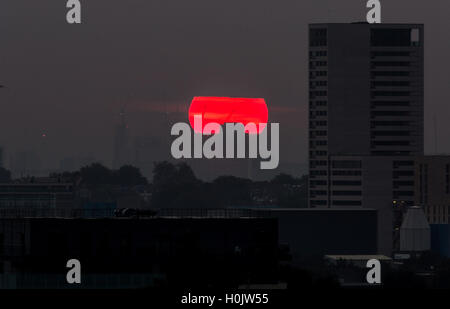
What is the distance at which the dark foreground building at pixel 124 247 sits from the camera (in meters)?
171

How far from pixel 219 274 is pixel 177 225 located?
154 feet

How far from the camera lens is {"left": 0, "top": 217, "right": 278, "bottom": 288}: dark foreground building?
562 ft

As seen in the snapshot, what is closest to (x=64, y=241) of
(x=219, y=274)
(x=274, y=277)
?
(x=274, y=277)

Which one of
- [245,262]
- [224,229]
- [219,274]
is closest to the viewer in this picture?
[219,274]

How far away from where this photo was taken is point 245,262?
172 m

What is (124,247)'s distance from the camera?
177 metres
